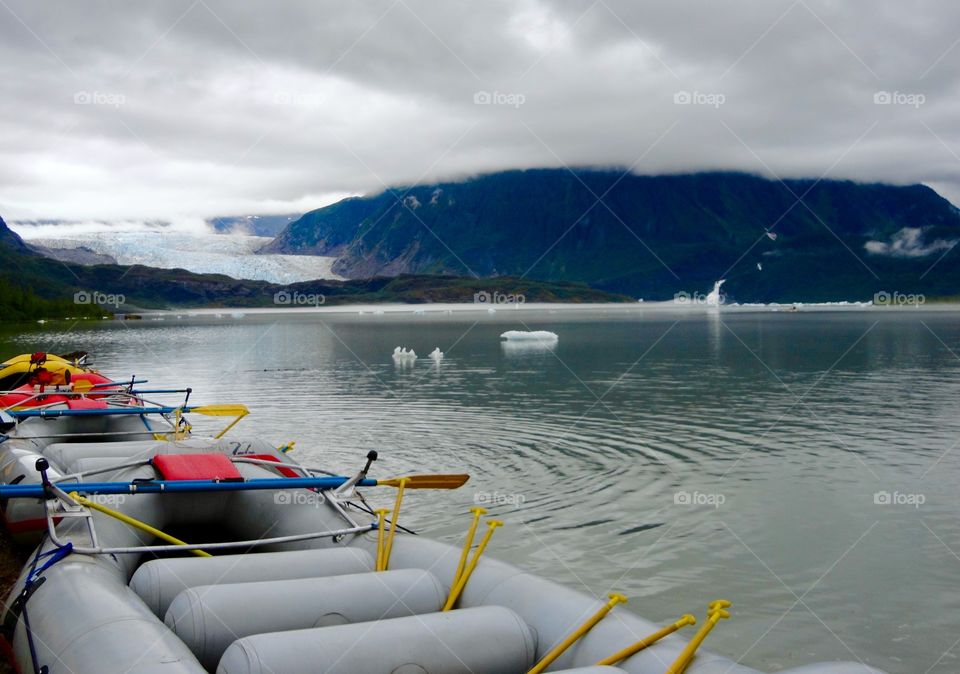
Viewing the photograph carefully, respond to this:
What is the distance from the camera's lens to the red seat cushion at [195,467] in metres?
8.34

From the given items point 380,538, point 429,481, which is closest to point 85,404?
point 429,481

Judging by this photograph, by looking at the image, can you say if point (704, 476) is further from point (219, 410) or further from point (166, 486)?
point (166, 486)

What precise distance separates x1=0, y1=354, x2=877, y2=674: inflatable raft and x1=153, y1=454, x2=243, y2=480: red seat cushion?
23 mm

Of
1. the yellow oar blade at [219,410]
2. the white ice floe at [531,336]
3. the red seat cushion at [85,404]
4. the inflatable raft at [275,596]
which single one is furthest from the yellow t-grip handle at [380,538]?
the white ice floe at [531,336]

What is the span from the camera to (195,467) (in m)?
8.48

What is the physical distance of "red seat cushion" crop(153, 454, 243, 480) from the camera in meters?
8.34

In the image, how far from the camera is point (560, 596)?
6.10m

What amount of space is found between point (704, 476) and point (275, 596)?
9.76 metres

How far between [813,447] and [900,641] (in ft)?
30.9

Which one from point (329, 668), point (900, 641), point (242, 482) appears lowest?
point (900, 641)

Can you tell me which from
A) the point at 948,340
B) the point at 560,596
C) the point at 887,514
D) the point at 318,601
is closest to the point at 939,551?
the point at 887,514

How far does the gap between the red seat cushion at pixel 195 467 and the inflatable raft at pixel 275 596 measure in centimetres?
2

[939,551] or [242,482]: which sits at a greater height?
[242,482]

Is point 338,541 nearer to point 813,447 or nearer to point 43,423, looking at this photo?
point 43,423
